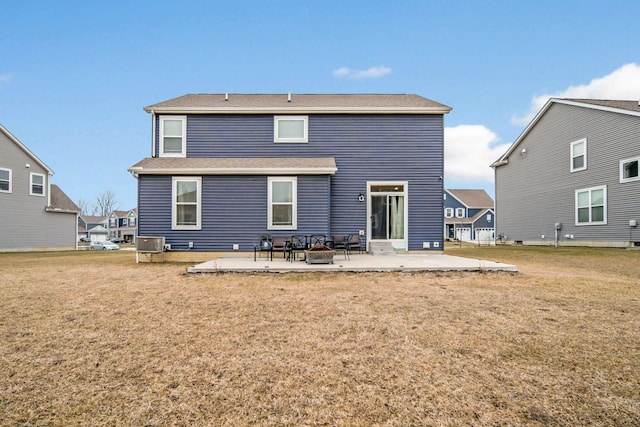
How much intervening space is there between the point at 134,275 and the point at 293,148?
23.7 feet

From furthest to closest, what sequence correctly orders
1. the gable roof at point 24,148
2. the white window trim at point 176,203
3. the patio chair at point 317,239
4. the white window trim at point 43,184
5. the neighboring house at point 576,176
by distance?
the white window trim at point 43,184 → the gable roof at point 24,148 → the neighboring house at point 576,176 → the white window trim at point 176,203 → the patio chair at point 317,239

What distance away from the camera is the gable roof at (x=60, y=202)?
80.9 feet

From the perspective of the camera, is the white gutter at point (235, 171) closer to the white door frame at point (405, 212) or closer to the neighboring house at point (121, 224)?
the white door frame at point (405, 212)

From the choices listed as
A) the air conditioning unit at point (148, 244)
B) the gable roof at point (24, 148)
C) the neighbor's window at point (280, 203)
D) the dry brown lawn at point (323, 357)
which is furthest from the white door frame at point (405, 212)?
the gable roof at point (24, 148)

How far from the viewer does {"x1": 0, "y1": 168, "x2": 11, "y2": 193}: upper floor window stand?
20.8m

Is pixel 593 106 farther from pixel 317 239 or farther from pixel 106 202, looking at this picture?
pixel 106 202

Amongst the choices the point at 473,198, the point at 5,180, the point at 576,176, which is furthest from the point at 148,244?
the point at 473,198

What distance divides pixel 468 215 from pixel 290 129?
37.8 m

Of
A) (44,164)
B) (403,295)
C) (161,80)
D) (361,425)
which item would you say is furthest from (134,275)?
(44,164)

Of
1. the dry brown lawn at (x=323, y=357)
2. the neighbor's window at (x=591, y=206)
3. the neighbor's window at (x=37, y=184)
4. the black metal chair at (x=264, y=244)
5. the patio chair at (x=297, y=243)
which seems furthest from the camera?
the neighbor's window at (x=37, y=184)

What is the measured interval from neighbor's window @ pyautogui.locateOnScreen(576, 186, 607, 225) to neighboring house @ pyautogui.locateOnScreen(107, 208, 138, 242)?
6528 centimetres

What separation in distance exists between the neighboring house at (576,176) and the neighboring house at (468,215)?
19521 mm

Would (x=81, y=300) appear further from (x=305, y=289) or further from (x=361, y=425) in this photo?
(x=361, y=425)

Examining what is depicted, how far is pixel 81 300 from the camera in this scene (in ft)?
19.5
